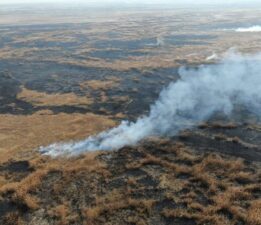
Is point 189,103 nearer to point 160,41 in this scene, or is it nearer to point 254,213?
point 254,213

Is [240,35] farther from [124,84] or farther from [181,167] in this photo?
[181,167]

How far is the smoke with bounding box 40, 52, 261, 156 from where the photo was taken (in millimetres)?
30109

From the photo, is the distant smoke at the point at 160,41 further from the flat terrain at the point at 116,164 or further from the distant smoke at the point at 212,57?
the flat terrain at the point at 116,164

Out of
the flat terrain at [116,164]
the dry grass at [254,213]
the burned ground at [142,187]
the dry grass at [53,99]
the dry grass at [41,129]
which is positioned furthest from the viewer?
the dry grass at [53,99]

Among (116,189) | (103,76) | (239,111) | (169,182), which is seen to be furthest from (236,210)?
(103,76)

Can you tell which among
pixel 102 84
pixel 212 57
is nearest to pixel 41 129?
pixel 102 84

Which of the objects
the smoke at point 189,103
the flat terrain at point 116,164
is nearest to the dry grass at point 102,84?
the flat terrain at point 116,164

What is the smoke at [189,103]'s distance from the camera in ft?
98.8

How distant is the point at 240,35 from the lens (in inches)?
4250

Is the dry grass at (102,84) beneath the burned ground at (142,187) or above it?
above

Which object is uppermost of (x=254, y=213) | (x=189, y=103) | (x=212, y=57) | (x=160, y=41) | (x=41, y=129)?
(x=160, y=41)

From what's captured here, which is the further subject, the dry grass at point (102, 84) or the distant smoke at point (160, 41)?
the distant smoke at point (160, 41)

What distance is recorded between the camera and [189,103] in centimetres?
3944

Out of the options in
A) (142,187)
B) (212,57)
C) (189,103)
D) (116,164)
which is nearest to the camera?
(142,187)
